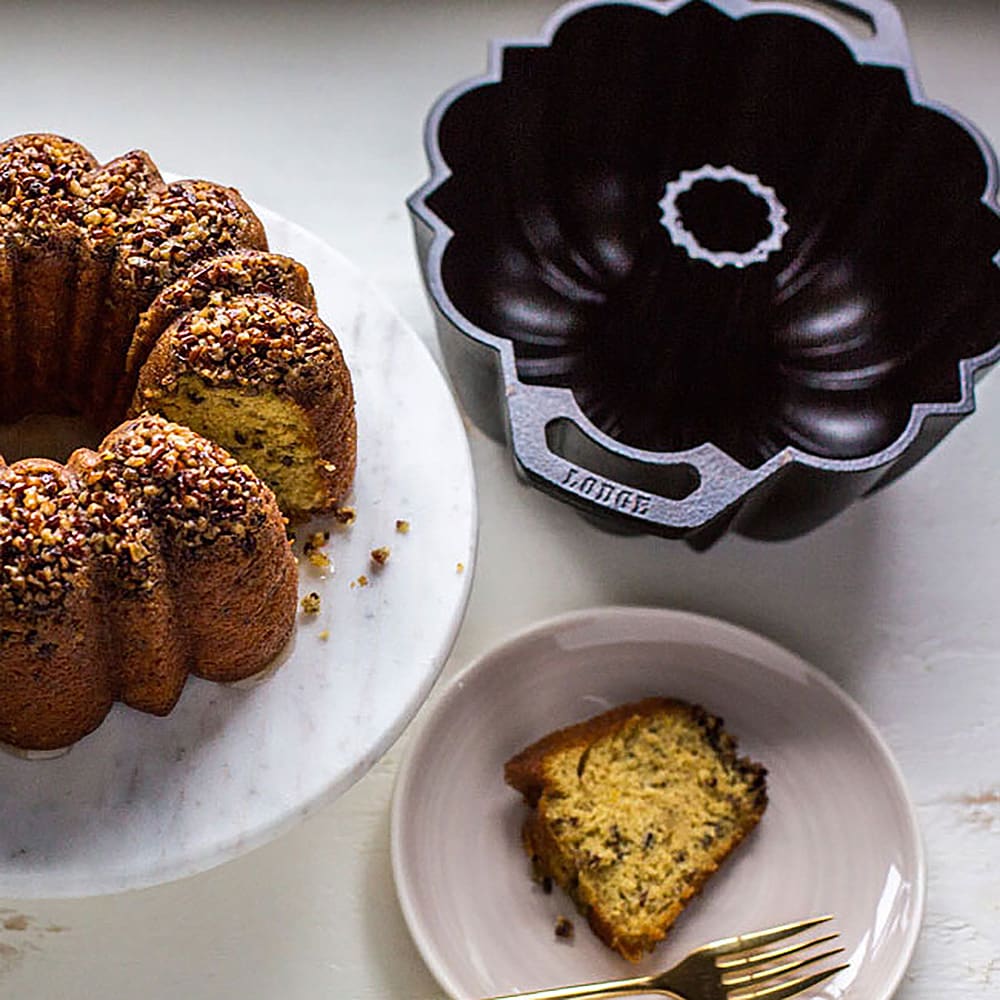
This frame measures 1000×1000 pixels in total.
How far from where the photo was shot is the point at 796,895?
1346mm

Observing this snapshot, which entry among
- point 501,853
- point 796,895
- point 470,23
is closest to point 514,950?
point 501,853

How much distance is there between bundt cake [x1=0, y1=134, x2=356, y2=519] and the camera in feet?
3.71

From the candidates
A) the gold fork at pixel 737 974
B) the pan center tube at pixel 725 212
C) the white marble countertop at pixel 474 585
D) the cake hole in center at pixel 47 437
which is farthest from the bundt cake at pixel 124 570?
the pan center tube at pixel 725 212

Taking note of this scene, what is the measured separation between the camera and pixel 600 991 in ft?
4.03

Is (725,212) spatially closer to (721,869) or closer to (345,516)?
(345,516)

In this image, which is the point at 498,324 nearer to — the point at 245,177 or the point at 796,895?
the point at 245,177

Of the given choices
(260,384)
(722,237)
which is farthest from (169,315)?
(722,237)

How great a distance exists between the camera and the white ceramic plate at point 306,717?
1.08 metres

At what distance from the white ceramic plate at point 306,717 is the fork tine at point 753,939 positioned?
1.14 ft

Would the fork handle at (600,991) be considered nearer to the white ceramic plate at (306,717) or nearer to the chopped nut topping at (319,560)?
the white ceramic plate at (306,717)

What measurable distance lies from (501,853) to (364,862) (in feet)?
0.39

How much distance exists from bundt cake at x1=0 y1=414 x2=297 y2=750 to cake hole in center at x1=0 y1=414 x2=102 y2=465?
0.16 metres

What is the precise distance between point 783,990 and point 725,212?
695 millimetres

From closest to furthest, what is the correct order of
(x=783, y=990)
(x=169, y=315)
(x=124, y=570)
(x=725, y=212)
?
(x=124, y=570), (x=169, y=315), (x=783, y=990), (x=725, y=212)
